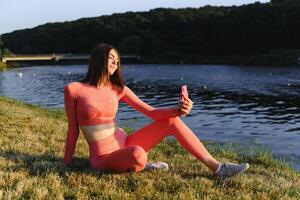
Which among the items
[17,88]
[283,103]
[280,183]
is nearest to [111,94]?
[280,183]

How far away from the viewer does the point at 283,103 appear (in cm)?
3872

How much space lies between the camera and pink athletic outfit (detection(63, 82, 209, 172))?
7320 mm

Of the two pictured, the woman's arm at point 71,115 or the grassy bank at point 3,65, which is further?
the grassy bank at point 3,65

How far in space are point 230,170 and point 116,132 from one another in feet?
5.80

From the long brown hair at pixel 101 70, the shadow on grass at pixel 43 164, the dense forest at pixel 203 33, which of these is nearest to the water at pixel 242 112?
the shadow on grass at pixel 43 164

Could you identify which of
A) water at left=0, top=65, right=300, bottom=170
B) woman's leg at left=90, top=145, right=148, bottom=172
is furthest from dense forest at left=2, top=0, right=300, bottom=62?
woman's leg at left=90, top=145, right=148, bottom=172

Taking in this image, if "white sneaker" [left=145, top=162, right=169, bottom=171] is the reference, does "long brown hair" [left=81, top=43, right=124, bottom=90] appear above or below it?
above

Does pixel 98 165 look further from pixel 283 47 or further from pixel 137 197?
pixel 283 47

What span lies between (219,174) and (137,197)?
1526 mm

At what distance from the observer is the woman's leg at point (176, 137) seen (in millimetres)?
7406

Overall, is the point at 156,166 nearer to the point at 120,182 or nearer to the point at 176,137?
the point at 176,137

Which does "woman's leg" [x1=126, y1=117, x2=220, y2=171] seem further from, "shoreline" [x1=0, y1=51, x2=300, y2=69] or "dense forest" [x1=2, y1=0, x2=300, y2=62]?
"dense forest" [x1=2, y1=0, x2=300, y2=62]

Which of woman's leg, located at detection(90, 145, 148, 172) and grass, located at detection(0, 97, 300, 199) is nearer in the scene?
grass, located at detection(0, 97, 300, 199)

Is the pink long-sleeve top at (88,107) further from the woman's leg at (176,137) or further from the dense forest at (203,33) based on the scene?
the dense forest at (203,33)
